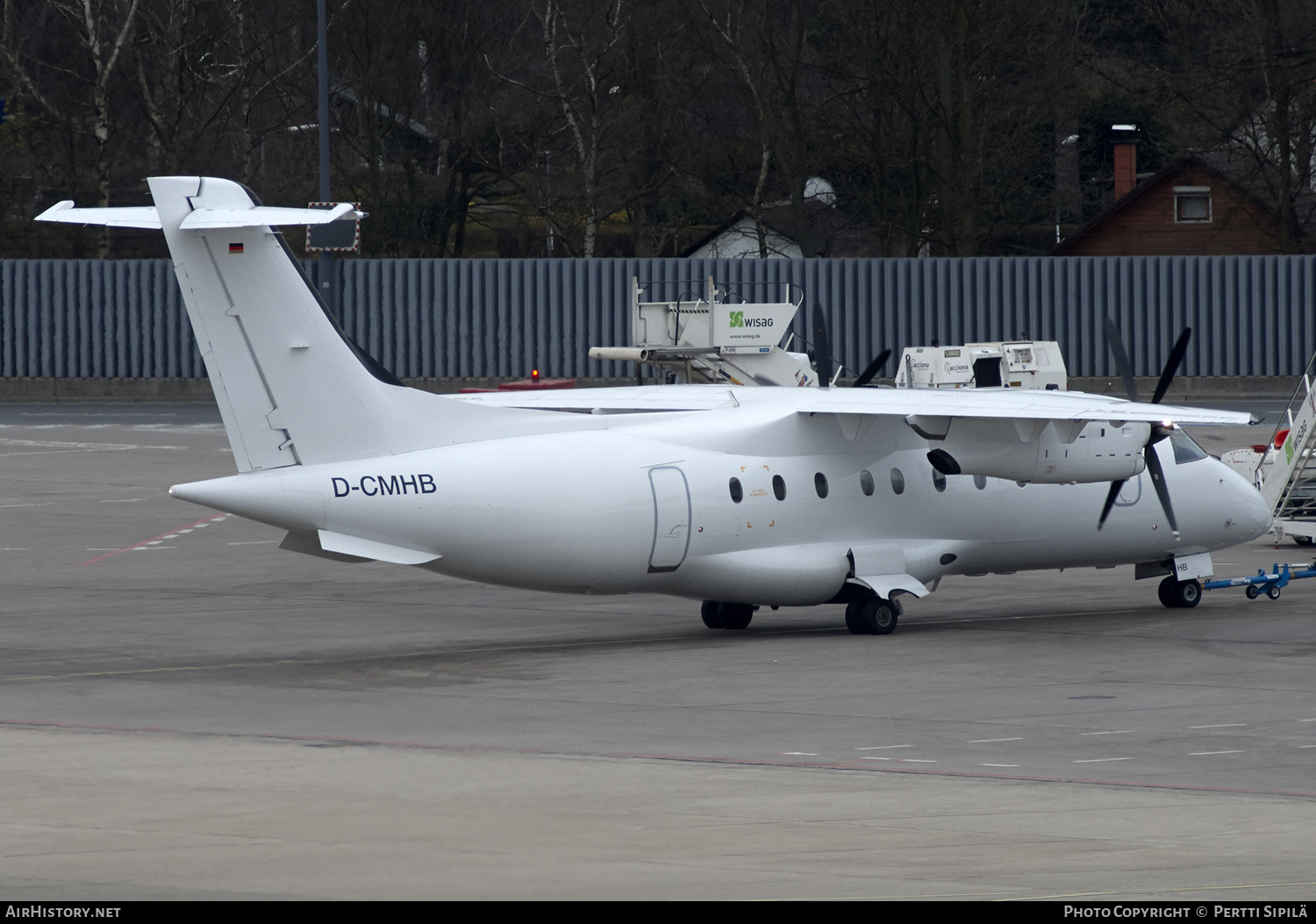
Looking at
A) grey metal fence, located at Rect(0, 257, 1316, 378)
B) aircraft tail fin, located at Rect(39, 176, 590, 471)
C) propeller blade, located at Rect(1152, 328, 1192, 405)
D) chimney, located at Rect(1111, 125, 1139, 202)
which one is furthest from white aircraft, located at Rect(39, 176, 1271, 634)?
chimney, located at Rect(1111, 125, 1139, 202)

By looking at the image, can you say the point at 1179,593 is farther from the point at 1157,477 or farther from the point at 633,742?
the point at 633,742

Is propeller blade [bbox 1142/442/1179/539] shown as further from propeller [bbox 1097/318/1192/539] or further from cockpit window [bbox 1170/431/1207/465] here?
cockpit window [bbox 1170/431/1207/465]

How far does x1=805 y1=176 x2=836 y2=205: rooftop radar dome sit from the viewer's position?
2569 inches

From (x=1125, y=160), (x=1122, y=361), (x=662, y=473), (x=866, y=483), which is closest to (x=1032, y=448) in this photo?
(x=866, y=483)

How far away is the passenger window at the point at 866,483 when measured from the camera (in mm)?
21781

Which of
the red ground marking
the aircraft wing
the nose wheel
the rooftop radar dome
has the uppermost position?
the rooftop radar dome

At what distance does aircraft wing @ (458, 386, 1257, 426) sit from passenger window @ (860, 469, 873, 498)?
988 millimetres

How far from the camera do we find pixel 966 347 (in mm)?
42375

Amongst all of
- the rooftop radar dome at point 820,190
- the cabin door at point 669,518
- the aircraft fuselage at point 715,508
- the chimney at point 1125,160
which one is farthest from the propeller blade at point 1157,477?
the chimney at point 1125,160

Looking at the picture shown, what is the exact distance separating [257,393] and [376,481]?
1.61 m

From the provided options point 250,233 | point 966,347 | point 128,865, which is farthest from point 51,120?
point 128,865

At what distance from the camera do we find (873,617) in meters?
21.3
